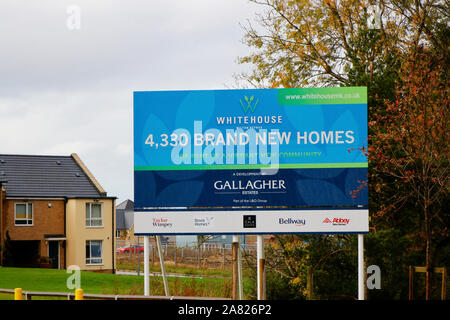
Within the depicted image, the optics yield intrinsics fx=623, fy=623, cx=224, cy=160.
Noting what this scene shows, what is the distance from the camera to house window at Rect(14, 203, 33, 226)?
1871 inches

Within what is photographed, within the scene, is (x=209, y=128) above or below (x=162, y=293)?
above

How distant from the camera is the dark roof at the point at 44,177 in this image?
48.9 m

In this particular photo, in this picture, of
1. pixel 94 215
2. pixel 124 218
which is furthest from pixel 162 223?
pixel 124 218

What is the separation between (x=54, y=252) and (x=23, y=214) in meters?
3.88

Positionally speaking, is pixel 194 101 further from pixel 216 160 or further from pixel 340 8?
pixel 340 8

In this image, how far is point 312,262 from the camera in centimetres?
1889

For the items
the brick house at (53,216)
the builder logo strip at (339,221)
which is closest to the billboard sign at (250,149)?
the builder logo strip at (339,221)

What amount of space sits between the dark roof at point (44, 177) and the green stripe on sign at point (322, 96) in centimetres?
3796

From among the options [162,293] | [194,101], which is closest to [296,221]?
[194,101]

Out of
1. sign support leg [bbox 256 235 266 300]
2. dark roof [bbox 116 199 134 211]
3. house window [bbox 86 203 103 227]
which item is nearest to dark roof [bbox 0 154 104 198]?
house window [bbox 86 203 103 227]

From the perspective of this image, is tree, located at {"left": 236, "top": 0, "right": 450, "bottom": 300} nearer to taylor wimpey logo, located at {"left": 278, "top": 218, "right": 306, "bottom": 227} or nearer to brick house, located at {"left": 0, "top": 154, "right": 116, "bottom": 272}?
taylor wimpey logo, located at {"left": 278, "top": 218, "right": 306, "bottom": 227}

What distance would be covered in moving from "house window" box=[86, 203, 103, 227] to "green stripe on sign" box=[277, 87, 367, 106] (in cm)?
3813

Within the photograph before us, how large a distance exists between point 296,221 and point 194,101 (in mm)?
3549

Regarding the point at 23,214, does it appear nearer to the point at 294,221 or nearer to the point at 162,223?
the point at 162,223
